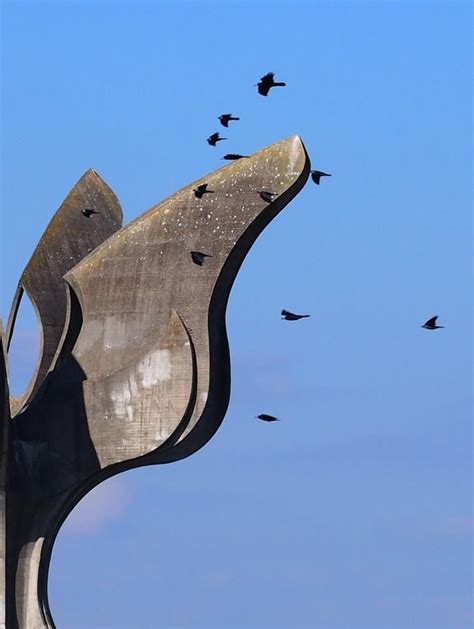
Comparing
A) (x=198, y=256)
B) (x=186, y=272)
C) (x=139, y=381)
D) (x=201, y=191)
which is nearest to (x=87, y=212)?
(x=201, y=191)

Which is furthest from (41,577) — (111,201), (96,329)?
(111,201)

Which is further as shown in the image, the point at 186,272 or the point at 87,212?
the point at 87,212

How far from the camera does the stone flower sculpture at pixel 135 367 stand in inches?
1644

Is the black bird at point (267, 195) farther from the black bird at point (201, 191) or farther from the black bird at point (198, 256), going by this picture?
the black bird at point (198, 256)

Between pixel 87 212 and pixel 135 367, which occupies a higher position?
pixel 87 212

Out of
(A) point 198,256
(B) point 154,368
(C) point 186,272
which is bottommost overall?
(B) point 154,368

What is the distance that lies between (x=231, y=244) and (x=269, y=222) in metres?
0.69

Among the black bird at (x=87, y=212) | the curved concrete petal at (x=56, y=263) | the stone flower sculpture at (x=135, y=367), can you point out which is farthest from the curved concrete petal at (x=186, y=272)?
the black bird at (x=87, y=212)

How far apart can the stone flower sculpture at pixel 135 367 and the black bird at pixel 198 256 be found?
0.07 m

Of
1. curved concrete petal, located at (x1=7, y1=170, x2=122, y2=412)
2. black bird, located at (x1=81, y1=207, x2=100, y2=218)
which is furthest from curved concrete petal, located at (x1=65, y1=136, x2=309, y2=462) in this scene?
black bird, located at (x1=81, y1=207, x2=100, y2=218)

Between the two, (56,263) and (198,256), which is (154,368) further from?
(56,263)

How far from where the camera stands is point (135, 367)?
42062 mm

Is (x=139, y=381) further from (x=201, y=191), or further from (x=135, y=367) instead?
(x=201, y=191)

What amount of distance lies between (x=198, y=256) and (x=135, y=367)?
6.08ft
